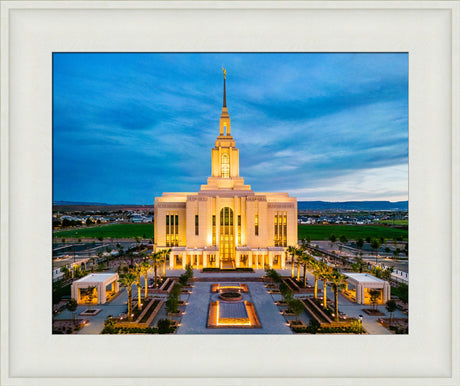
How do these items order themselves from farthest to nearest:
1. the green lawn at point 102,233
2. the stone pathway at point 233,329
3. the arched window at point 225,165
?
1. the green lawn at point 102,233
2. the arched window at point 225,165
3. the stone pathway at point 233,329

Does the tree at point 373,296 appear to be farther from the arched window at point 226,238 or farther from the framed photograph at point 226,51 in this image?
the arched window at point 226,238

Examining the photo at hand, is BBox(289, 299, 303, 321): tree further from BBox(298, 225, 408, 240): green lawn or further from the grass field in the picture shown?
BBox(298, 225, 408, 240): green lawn

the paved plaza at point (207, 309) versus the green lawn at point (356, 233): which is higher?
the paved plaza at point (207, 309)

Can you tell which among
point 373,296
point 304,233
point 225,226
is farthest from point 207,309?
point 304,233

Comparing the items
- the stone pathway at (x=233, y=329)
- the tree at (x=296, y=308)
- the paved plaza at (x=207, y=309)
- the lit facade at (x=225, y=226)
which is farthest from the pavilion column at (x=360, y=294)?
the lit facade at (x=225, y=226)

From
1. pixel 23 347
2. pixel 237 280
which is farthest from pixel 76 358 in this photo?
pixel 237 280

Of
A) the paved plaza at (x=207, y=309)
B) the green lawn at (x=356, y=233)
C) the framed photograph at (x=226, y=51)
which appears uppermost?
the framed photograph at (x=226, y=51)
